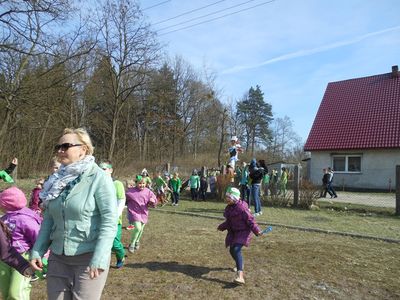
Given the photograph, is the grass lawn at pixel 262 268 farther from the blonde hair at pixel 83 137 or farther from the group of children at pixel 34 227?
the blonde hair at pixel 83 137

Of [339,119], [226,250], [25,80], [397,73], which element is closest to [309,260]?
[226,250]

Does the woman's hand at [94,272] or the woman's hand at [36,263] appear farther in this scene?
the woman's hand at [36,263]

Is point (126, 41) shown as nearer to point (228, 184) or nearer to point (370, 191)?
point (228, 184)

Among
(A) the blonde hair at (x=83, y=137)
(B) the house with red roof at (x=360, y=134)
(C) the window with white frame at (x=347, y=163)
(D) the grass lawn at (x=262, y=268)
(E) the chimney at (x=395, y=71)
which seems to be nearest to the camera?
(A) the blonde hair at (x=83, y=137)

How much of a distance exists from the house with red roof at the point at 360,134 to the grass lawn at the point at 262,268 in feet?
61.1

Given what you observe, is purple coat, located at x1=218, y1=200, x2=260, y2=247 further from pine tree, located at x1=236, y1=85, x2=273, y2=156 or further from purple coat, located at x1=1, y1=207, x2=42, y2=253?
pine tree, located at x1=236, y1=85, x2=273, y2=156

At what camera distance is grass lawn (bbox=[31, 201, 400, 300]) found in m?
5.36

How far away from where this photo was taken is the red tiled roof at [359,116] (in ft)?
88.0

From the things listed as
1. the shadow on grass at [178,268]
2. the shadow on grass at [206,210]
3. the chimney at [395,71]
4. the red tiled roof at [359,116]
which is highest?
the chimney at [395,71]

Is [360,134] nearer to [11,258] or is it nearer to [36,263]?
[11,258]

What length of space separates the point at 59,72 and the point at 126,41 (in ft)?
27.5

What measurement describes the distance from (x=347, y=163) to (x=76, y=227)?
27311mm

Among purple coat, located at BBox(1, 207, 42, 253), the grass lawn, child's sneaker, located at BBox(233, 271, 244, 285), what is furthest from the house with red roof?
purple coat, located at BBox(1, 207, 42, 253)

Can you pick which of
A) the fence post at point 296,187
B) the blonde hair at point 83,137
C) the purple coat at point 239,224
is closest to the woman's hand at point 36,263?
the blonde hair at point 83,137
